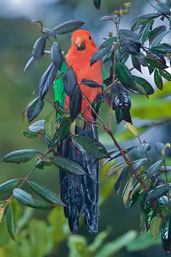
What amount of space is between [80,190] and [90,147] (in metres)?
0.12

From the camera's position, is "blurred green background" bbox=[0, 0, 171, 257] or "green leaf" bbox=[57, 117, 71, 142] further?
"blurred green background" bbox=[0, 0, 171, 257]

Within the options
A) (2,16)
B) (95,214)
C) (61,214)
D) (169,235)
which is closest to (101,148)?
(95,214)

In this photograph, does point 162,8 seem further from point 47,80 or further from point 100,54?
point 47,80

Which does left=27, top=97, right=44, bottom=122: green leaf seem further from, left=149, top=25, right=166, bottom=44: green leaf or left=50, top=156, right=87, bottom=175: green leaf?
left=149, top=25, right=166, bottom=44: green leaf

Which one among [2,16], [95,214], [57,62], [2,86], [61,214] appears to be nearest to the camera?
[57,62]

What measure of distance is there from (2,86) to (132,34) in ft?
16.6

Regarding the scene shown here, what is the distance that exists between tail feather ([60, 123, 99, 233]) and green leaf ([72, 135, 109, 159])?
5 cm

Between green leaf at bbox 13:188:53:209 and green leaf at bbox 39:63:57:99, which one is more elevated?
green leaf at bbox 39:63:57:99

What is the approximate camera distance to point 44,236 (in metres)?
2.15

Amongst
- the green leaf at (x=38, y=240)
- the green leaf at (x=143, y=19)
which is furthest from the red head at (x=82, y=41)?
the green leaf at (x=38, y=240)

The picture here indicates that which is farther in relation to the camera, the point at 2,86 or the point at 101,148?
the point at 2,86

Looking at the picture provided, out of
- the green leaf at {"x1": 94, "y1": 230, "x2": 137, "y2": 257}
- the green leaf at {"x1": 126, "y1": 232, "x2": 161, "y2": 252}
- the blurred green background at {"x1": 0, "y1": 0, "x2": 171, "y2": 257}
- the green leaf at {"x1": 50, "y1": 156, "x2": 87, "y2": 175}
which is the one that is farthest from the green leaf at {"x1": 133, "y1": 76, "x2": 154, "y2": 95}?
the blurred green background at {"x1": 0, "y1": 0, "x2": 171, "y2": 257}

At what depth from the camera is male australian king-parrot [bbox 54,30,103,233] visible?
1.18 meters

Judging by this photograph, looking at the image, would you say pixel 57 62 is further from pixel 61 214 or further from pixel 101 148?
pixel 61 214
